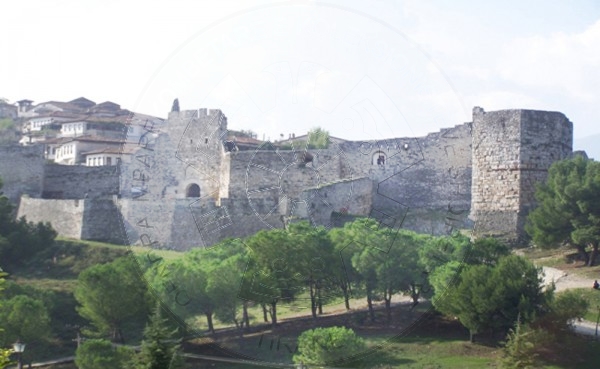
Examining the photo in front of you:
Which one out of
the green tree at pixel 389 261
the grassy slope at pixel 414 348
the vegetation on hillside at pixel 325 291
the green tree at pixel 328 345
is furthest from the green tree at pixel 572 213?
the green tree at pixel 328 345

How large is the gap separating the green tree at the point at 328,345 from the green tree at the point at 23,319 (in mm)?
8103

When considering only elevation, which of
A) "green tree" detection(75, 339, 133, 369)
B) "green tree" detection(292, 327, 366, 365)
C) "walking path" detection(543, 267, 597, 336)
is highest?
"walking path" detection(543, 267, 597, 336)

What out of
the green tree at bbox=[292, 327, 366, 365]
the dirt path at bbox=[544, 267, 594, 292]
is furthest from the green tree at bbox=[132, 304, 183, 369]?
the dirt path at bbox=[544, 267, 594, 292]

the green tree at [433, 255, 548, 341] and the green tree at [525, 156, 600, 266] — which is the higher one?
the green tree at [525, 156, 600, 266]

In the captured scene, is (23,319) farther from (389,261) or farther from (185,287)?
(389,261)

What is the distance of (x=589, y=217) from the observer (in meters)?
29.8

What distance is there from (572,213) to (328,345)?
10570mm

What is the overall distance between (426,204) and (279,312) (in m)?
14.5

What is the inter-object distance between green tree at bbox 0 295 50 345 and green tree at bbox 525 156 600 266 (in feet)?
48.6

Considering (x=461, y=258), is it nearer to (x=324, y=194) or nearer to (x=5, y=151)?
(x=324, y=194)

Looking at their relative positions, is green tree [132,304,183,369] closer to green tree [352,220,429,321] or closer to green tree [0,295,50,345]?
green tree [352,220,429,321]

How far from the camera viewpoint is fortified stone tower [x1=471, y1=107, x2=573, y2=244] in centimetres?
3319

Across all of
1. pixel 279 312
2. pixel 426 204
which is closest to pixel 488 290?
pixel 279 312

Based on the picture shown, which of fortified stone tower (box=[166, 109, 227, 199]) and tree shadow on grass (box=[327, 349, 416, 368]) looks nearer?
fortified stone tower (box=[166, 109, 227, 199])
